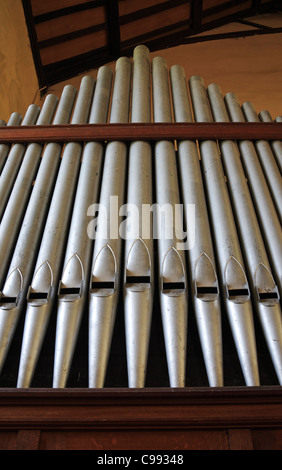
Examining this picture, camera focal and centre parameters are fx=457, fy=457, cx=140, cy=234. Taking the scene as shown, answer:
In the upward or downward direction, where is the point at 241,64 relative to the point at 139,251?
upward

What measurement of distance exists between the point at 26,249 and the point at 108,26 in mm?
5895

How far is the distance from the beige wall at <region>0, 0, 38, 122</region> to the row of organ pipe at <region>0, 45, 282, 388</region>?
109 inches

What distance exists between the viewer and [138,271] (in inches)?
94.6

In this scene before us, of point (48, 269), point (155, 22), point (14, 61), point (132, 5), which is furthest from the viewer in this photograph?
point (155, 22)

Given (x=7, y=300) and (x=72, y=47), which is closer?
(x=7, y=300)

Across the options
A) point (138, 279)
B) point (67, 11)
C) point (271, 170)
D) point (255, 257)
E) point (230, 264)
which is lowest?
point (138, 279)

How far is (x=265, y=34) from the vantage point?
8.42 m

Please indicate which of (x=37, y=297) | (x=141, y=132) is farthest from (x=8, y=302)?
(x=141, y=132)

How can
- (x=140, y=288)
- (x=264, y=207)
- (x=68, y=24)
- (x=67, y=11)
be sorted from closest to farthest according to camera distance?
1. (x=140, y=288)
2. (x=264, y=207)
3. (x=67, y=11)
4. (x=68, y=24)

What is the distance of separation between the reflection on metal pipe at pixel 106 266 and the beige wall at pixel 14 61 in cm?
319

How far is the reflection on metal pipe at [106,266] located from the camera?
7.02 ft

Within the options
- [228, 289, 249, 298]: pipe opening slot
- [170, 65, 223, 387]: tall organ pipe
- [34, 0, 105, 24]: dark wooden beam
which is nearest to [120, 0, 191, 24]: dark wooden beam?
[34, 0, 105, 24]: dark wooden beam

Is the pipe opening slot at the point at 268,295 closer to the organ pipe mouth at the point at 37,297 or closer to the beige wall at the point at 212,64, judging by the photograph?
the organ pipe mouth at the point at 37,297

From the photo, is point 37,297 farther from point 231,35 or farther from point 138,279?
point 231,35
